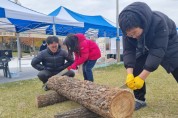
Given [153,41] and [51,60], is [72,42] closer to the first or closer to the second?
[51,60]

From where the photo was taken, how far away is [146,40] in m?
3.36

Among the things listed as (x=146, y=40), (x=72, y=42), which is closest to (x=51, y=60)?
(x=72, y=42)

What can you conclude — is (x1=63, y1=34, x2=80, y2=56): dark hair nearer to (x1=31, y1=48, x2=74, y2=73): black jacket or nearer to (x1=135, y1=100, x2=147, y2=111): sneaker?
(x1=31, y1=48, x2=74, y2=73): black jacket

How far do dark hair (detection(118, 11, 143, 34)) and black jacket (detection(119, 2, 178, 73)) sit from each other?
30 millimetres

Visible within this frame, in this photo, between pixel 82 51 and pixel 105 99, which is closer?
pixel 105 99

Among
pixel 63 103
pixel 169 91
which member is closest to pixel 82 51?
pixel 63 103

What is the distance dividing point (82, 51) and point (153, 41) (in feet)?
7.85

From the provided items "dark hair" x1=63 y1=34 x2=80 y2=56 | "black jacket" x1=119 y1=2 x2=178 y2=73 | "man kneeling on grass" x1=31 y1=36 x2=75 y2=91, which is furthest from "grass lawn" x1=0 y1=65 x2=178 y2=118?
"dark hair" x1=63 y1=34 x2=80 y2=56

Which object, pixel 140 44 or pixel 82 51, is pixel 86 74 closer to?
pixel 82 51

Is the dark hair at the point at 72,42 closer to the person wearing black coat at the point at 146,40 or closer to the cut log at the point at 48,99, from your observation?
the cut log at the point at 48,99

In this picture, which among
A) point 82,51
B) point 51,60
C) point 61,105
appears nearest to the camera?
point 61,105

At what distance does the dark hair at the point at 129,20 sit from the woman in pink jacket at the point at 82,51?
8.21ft

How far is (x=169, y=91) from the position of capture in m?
5.80

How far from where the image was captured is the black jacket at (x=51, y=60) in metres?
6.42
